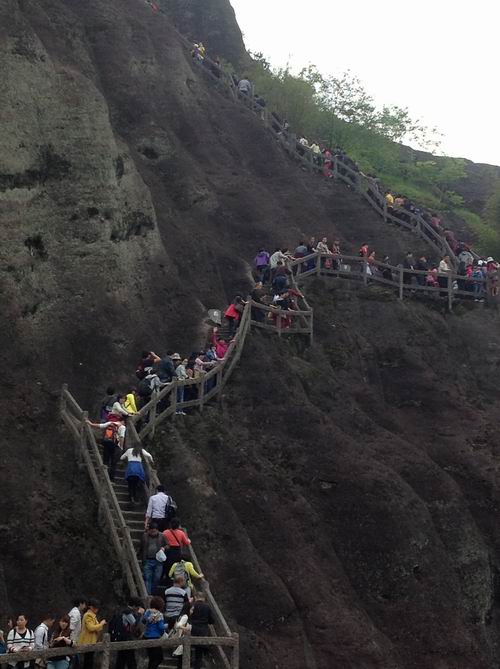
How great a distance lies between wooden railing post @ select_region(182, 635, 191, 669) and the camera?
19.4m

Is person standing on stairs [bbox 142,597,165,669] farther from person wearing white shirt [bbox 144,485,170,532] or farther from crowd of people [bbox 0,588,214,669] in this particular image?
person wearing white shirt [bbox 144,485,170,532]

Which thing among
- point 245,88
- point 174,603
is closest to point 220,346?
point 174,603

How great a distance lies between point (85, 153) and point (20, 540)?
1737 centimetres

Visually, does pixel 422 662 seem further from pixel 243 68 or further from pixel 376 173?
pixel 243 68

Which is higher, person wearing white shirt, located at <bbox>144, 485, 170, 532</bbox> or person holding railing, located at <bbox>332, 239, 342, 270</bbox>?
person holding railing, located at <bbox>332, 239, 342, 270</bbox>

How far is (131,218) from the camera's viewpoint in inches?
1499

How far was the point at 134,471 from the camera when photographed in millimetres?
24859

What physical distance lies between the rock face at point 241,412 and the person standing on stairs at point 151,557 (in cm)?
186

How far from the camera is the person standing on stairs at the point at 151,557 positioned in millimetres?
22031

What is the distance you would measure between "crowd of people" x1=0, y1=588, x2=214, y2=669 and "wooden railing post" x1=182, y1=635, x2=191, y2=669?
0.38ft

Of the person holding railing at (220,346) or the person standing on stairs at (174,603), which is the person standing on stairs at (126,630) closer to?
the person standing on stairs at (174,603)

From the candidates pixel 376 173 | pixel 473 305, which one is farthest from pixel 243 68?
pixel 473 305

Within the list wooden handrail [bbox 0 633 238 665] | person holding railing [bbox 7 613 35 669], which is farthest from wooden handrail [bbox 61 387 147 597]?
person holding railing [bbox 7 613 35 669]

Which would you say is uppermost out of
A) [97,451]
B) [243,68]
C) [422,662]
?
[243,68]
